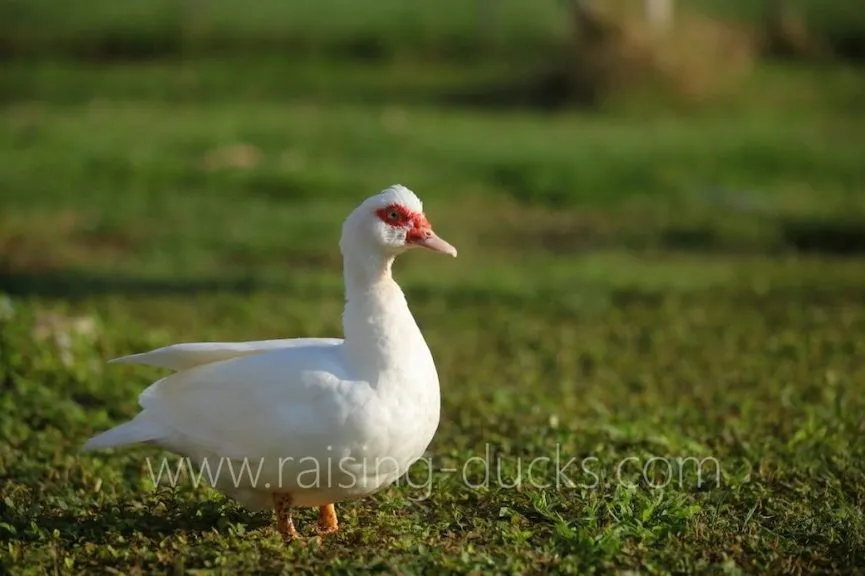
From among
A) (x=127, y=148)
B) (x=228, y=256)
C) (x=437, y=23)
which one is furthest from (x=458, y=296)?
(x=437, y=23)

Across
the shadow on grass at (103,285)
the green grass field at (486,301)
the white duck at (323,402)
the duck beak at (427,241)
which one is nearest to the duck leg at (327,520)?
the white duck at (323,402)

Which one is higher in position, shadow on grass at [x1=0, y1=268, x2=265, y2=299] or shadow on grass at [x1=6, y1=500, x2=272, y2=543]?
shadow on grass at [x1=6, y1=500, x2=272, y2=543]

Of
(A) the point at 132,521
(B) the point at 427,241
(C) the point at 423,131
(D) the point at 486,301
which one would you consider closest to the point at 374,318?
(B) the point at 427,241

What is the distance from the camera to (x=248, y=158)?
54.4 ft

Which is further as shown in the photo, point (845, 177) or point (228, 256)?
point (845, 177)

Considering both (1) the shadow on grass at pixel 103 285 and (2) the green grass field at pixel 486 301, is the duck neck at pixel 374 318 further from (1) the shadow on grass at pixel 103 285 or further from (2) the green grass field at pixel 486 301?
(1) the shadow on grass at pixel 103 285

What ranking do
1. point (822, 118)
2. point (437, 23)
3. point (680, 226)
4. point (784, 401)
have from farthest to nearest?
point (437, 23), point (822, 118), point (680, 226), point (784, 401)

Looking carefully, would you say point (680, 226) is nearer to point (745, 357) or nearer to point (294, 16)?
point (745, 357)

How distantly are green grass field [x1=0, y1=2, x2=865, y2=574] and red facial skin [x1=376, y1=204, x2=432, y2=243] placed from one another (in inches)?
45.7

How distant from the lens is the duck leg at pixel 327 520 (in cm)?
528

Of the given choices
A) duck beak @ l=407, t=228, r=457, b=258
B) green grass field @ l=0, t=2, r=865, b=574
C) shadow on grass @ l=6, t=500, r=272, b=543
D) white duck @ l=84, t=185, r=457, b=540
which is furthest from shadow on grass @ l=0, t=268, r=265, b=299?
duck beak @ l=407, t=228, r=457, b=258

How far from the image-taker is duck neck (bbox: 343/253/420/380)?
16.5ft

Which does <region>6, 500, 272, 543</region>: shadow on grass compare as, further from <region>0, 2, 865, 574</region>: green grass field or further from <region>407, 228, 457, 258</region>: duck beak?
<region>407, 228, 457, 258</region>: duck beak

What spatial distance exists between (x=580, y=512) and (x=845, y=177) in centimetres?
1234
